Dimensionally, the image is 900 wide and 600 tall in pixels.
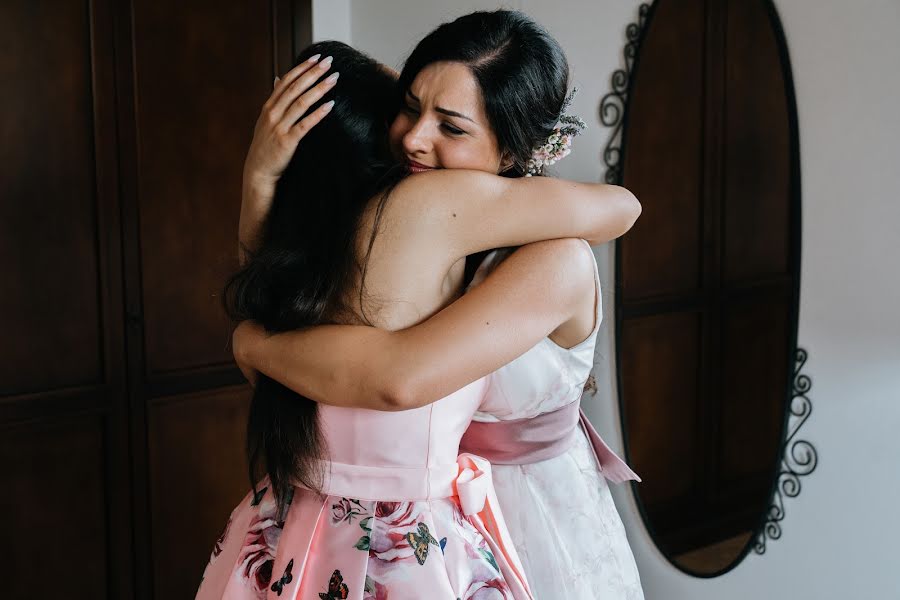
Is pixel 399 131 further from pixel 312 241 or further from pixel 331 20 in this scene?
pixel 331 20

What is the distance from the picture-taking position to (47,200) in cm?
207

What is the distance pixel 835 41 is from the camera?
1.63m

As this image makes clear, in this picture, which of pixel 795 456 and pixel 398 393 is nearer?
pixel 398 393

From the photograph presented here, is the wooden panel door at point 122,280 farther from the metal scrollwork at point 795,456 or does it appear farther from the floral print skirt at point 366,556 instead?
the metal scrollwork at point 795,456

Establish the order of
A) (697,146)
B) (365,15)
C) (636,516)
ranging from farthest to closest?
(365,15), (636,516), (697,146)

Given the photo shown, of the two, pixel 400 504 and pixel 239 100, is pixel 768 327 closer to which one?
pixel 400 504

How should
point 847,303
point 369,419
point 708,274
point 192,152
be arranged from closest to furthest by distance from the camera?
point 369,419, point 847,303, point 708,274, point 192,152

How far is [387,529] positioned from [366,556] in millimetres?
46

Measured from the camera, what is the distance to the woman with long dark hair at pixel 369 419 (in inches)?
41.2

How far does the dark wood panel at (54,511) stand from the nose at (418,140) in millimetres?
1458

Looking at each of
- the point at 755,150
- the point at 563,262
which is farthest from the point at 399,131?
the point at 755,150

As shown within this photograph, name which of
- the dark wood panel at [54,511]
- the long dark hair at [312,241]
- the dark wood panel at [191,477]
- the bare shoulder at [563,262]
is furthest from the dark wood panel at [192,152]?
the bare shoulder at [563,262]

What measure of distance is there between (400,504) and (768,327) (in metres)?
1.06

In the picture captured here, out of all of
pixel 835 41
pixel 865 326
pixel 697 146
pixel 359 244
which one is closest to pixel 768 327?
pixel 865 326
